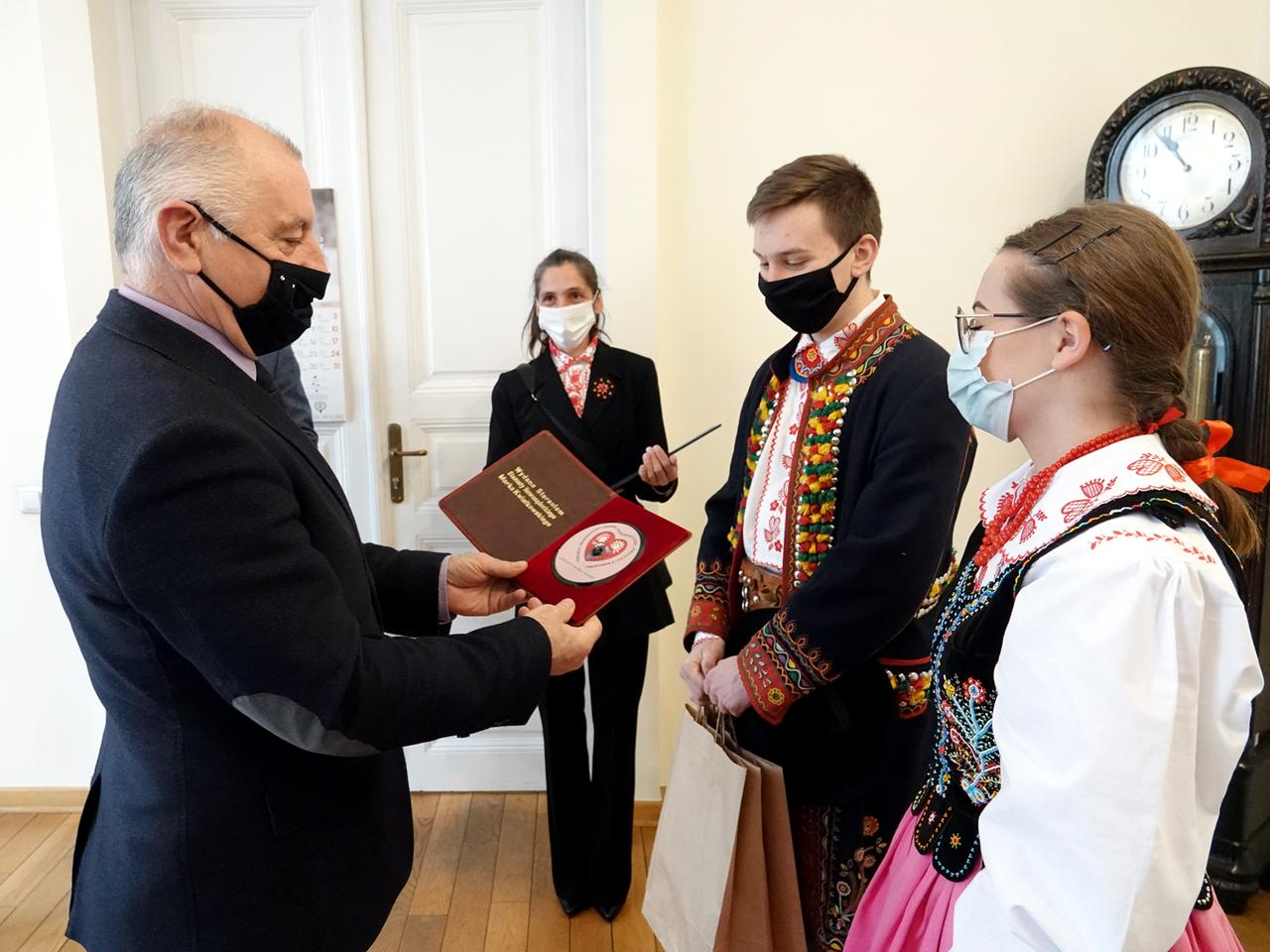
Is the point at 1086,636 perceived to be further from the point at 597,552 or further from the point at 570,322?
the point at 570,322

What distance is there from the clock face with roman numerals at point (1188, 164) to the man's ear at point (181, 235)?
217cm

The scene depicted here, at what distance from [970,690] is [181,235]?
38.5 inches

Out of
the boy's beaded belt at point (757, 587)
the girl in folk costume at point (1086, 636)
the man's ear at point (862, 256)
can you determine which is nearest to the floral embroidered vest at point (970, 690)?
the girl in folk costume at point (1086, 636)

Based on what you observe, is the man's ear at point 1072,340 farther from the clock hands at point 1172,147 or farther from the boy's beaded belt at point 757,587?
the clock hands at point 1172,147

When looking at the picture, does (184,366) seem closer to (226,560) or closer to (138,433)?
(138,433)

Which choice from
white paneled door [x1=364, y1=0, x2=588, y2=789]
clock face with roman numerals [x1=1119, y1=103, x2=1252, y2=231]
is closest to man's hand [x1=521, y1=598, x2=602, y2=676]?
white paneled door [x1=364, y1=0, x2=588, y2=789]

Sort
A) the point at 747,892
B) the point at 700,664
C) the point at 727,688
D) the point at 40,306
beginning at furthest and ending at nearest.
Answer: the point at 40,306, the point at 700,664, the point at 727,688, the point at 747,892

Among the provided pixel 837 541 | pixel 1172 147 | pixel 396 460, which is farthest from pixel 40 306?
pixel 1172 147

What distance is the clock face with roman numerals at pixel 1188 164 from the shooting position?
205 centimetres

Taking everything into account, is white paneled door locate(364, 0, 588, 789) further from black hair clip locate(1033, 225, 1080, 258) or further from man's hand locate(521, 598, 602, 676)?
black hair clip locate(1033, 225, 1080, 258)

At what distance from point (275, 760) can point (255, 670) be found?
0.64 ft

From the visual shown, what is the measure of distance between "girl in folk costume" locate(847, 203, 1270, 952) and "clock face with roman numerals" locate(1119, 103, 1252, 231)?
1537 millimetres

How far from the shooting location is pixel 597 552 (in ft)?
4.28

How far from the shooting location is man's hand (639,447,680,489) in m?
1.93
